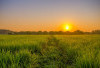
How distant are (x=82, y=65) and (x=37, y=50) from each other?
8.95 feet

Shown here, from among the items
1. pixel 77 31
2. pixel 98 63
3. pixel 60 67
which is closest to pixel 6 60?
pixel 60 67

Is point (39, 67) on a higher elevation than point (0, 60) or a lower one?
lower

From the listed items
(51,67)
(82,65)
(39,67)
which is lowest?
(39,67)

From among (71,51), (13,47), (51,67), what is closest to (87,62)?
(51,67)

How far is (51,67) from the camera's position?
195cm

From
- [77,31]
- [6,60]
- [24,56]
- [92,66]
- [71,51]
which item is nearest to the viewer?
[92,66]

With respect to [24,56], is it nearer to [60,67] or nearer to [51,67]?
[51,67]

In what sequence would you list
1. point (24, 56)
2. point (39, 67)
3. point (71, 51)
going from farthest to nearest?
1. point (71, 51)
2. point (24, 56)
3. point (39, 67)

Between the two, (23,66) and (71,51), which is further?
(71,51)

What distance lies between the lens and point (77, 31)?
83250mm

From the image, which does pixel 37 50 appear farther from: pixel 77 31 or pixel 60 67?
pixel 77 31

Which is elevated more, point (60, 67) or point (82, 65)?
point (82, 65)

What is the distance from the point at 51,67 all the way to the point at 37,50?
7.45ft

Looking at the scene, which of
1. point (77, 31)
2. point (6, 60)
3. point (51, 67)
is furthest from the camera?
point (77, 31)
